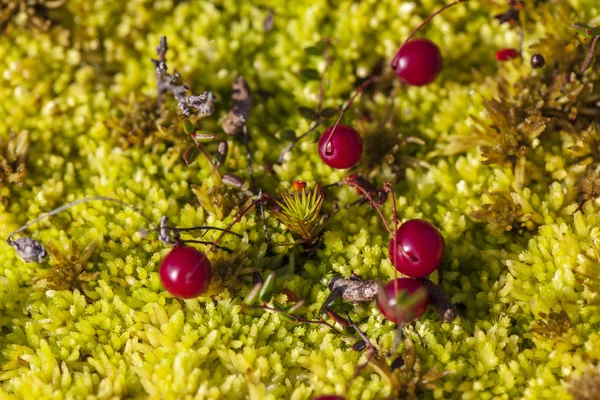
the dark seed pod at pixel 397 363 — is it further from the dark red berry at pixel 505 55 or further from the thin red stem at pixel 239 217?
the dark red berry at pixel 505 55

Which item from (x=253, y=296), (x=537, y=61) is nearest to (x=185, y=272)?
(x=253, y=296)

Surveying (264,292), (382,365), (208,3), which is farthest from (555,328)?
(208,3)

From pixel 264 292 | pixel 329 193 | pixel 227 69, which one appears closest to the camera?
pixel 264 292

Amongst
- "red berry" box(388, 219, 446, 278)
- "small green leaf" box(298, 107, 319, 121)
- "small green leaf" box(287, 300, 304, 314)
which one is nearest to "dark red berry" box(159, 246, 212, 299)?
"small green leaf" box(287, 300, 304, 314)

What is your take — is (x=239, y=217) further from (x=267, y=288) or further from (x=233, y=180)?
(x=267, y=288)

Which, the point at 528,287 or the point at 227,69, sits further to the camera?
the point at 227,69

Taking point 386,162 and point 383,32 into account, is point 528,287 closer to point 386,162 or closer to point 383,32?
point 386,162

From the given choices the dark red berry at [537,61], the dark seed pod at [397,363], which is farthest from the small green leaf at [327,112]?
the dark seed pod at [397,363]
